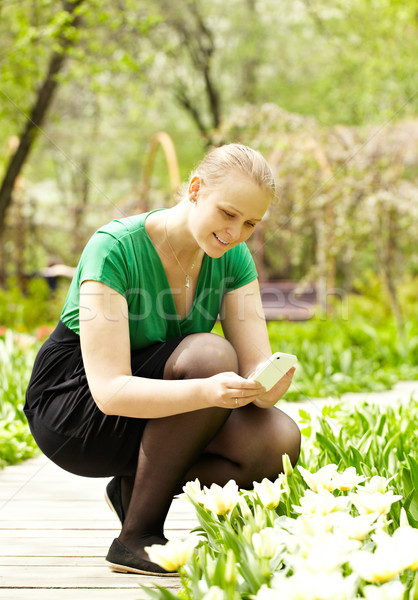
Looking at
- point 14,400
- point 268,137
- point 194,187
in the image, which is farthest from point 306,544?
point 268,137

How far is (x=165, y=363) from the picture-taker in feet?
5.68

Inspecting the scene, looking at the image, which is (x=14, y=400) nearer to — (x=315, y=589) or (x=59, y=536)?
(x=59, y=536)

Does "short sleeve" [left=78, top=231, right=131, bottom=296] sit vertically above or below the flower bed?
above

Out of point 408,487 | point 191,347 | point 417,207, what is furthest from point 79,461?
point 417,207

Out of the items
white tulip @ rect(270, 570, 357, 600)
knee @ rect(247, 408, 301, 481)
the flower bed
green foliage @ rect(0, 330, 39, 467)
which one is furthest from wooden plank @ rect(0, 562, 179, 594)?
green foliage @ rect(0, 330, 39, 467)

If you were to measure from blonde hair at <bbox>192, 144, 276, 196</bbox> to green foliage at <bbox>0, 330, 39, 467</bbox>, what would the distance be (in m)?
1.56

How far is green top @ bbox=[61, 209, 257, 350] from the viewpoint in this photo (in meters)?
1.66

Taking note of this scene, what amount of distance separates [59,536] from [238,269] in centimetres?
86

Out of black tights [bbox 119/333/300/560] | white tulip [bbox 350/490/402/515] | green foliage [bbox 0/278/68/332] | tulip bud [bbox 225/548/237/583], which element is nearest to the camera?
tulip bud [bbox 225/548/237/583]

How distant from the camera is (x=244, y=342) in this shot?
188cm

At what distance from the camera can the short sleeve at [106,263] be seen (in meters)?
1.63

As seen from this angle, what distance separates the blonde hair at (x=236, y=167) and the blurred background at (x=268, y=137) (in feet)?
0.58

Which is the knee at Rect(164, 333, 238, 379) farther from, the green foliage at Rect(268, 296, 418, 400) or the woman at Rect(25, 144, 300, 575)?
the green foliage at Rect(268, 296, 418, 400)

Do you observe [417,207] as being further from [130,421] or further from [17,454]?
[130,421]
